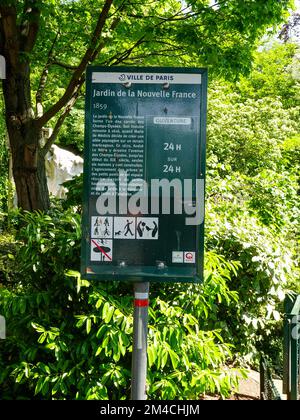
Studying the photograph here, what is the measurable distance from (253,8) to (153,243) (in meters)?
3.26

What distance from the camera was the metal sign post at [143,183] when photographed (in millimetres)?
3141

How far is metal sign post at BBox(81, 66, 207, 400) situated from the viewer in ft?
10.3

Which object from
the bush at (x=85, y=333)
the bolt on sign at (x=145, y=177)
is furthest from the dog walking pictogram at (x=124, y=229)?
the bush at (x=85, y=333)

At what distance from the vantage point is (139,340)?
314 centimetres

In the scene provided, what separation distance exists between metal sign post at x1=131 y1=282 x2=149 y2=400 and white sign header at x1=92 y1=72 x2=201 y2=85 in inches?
44.1

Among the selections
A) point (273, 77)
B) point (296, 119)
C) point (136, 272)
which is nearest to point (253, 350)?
point (136, 272)

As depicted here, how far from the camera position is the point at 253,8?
18.0 feet

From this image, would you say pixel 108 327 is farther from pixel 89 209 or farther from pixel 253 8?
pixel 253 8

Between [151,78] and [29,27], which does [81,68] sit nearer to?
[29,27]

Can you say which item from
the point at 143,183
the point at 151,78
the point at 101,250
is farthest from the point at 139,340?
the point at 151,78

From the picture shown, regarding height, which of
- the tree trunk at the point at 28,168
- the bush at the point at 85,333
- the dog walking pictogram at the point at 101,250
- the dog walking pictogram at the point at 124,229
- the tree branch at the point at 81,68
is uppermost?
the tree branch at the point at 81,68

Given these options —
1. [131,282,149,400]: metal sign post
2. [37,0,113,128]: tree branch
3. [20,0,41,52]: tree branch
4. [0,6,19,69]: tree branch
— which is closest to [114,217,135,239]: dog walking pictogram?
[131,282,149,400]: metal sign post

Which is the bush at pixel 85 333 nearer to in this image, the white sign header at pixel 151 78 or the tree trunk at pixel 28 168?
the white sign header at pixel 151 78

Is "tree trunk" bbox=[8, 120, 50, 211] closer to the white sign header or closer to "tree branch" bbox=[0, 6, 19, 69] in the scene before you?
"tree branch" bbox=[0, 6, 19, 69]
